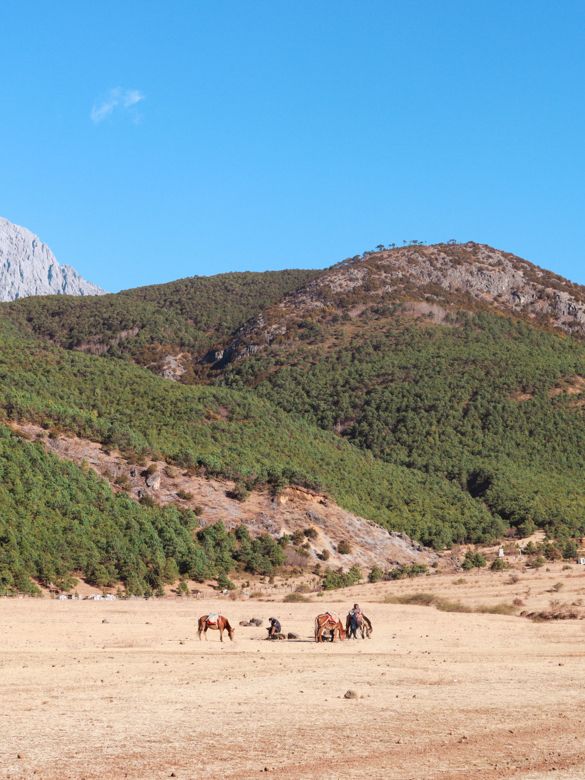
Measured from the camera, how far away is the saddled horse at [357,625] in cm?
2809

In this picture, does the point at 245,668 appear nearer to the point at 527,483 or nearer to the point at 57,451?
the point at 57,451

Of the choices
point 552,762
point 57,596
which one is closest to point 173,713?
point 552,762

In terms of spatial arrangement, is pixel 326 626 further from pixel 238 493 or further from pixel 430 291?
pixel 430 291

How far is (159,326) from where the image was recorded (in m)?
140

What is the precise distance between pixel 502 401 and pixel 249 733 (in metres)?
89.4

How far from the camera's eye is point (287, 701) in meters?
17.0

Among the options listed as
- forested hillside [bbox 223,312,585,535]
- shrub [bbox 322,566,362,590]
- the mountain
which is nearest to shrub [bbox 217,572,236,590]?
shrub [bbox 322,566,362,590]

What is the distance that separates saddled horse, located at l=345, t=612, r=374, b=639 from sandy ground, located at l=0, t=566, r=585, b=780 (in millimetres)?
654

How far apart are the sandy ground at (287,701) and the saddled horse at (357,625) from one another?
65cm

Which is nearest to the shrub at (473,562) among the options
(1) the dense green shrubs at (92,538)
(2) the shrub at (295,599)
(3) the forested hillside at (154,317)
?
(1) the dense green shrubs at (92,538)

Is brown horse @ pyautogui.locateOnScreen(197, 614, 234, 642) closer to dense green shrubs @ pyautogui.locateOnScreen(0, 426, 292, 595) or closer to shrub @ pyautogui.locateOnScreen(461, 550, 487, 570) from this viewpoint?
dense green shrubs @ pyautogui.locateOnScreen(0, 426, 292, 595)

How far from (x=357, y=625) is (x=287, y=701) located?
11486mm

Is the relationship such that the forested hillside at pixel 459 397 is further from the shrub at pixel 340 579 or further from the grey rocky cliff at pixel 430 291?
the shrub at pixel 340 579

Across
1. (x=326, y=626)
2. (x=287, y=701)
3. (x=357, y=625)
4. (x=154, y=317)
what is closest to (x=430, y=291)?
(x=154, y=317)
